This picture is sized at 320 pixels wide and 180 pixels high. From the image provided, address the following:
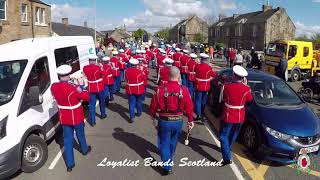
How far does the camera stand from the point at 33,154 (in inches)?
224

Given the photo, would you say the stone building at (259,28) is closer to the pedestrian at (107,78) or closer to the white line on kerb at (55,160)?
the pedestrian at (107,78)

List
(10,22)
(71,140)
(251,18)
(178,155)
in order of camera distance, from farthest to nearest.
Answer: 1. (251,18)
2. (10,22)
3. (178,155)
4. (71,140)

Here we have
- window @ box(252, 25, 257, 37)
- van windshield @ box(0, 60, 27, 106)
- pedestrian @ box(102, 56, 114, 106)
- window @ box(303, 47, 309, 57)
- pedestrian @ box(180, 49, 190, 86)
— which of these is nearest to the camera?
van windshield @ box(0, 60, 27, 106)

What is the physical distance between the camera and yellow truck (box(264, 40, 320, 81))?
1833cm

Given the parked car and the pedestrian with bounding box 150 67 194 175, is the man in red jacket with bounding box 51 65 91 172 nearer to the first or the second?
the pedestrian with bounding box 150 67 194 175

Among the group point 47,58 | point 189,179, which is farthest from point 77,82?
point 189,179

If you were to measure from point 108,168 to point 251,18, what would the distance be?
5972 cm

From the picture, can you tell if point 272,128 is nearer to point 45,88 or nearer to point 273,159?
point 273,159

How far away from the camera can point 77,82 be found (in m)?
5.75

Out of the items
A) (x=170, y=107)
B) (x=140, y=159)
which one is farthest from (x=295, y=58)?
(x=170, y=107)

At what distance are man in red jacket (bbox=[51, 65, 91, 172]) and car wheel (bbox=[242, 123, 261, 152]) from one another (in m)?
3.31

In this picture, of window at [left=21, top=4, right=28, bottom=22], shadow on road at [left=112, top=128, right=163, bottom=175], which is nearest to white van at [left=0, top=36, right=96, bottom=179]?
shadow on road at [left=112, top=128, right=163, bottom=175]

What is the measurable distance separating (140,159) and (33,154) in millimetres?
1961

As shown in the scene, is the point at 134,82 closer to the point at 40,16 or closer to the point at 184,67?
the point at 184,67
